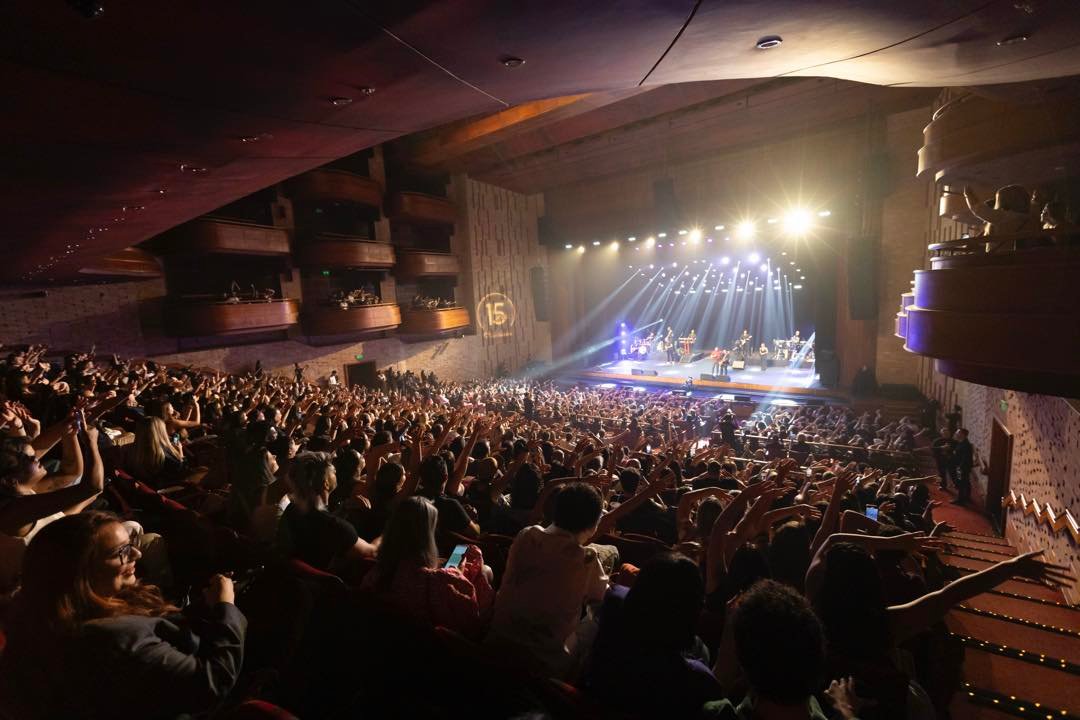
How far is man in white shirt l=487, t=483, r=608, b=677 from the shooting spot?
1827 millimetres

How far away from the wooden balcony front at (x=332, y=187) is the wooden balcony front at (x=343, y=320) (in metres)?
3.28

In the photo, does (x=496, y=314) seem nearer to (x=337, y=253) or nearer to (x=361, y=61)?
(x=337, y=253)

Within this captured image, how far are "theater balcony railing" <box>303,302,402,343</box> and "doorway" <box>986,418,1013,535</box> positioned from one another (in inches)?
574

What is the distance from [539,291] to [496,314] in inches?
94.2

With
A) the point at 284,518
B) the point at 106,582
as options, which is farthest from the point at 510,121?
the point at 106,582

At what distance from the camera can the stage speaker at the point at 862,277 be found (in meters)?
13.7

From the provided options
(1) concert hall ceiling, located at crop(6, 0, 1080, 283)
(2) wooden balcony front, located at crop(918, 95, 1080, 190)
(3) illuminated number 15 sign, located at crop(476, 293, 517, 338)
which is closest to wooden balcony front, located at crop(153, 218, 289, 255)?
(3) illuminated number 15 sign, located at crop(476, 293, 517, 338)

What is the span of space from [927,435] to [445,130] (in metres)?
14.4

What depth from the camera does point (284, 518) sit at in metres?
2.42

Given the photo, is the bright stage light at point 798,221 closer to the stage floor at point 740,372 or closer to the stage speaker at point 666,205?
the stage speaker at point 666,205

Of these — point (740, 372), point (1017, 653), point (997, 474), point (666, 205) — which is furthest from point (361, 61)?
point (740, 372)

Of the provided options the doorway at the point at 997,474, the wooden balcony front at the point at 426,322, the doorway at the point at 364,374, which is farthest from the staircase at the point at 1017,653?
the doorway at the point at 364,374

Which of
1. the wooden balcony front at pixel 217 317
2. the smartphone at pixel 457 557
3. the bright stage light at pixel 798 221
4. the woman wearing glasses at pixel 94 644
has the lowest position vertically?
the smartphone at pixel 457 557

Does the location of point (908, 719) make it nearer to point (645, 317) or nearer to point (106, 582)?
point (106, 582)
